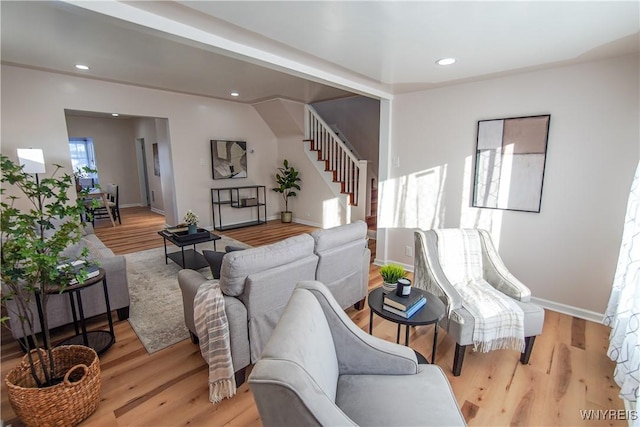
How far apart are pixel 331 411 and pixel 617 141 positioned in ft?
10.3

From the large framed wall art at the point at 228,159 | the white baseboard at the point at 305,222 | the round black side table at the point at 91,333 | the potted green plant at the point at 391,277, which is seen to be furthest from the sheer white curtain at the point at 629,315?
the large framed wall art at the point at 228,159

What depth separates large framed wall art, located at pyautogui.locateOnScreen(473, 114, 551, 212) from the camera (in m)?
2.79

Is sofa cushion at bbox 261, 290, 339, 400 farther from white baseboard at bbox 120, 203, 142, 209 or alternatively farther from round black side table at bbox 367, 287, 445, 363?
white baseboard at bbox 120, 203, 142, 209

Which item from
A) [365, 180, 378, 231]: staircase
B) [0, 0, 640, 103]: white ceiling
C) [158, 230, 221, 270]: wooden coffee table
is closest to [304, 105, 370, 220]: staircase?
[365, 180, 378, 231]: staircase

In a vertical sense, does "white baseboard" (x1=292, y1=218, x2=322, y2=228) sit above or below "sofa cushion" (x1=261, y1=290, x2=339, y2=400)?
below

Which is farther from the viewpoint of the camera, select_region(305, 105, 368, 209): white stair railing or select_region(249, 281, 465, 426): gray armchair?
select_region(305, 105, 368, 209): white stair railing

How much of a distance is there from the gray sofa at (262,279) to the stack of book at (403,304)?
0.58 meters

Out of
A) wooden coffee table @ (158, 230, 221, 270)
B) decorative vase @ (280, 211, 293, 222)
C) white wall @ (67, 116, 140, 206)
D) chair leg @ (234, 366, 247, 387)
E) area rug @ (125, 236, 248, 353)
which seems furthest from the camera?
white wall @ (67, 116, 140, 206)

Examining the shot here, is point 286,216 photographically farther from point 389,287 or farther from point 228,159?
point 389,287

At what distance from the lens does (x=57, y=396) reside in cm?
152

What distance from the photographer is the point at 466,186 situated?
3.29m

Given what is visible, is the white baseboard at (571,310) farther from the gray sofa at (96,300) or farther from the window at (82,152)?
the window at (82,152)

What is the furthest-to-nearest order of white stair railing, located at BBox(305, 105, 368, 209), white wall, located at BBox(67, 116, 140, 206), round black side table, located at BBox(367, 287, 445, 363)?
white wall, located at BBox(67, 116, 140, 206), white stair railing, located at BBox(305, 105, 368, 209), round black side table, located at BBox(367, 287, 445, 363)

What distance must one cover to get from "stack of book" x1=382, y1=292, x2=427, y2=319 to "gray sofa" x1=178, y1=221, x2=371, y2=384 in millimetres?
585
